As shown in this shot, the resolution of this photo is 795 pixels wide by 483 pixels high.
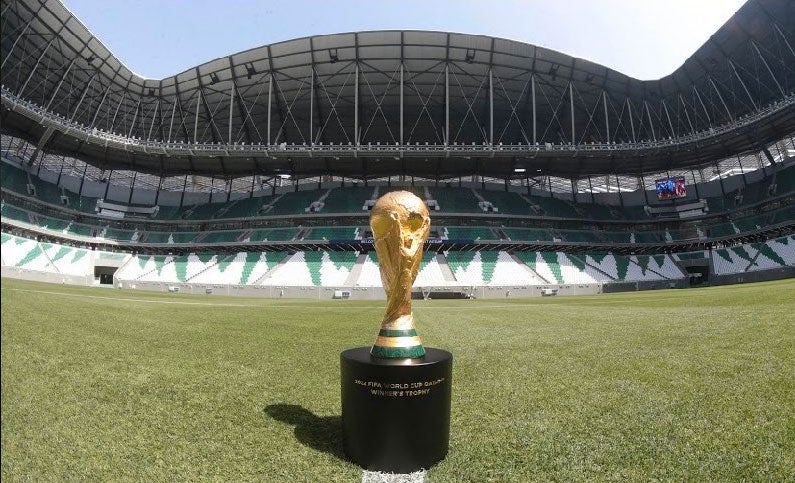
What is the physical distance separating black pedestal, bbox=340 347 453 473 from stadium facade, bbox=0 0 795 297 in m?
38.3

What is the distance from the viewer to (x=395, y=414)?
11.4 ft

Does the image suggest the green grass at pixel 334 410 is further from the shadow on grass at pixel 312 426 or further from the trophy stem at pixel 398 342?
the trophy stem at pixel 398 342

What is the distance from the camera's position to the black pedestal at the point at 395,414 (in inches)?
137

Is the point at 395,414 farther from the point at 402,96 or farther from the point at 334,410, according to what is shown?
the point at 402,96

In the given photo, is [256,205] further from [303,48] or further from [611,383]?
[611,383]

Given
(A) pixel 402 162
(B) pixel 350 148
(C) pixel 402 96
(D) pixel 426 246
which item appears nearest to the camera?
(C) pixel 402 96

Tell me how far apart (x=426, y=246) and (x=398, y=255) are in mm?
46861

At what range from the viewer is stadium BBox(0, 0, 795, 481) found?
3.89 m

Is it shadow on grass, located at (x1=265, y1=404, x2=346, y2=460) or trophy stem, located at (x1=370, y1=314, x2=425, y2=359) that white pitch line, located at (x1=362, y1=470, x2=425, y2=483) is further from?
trophy stem, located at (x1=370, y1=314, x2=425, y2=359)

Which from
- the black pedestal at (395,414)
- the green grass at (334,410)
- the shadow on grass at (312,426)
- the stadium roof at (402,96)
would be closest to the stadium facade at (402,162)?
the stadium roof at (402,96)

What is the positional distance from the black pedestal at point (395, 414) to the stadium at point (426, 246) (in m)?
0.24

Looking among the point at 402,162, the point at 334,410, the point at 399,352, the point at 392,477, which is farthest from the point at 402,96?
the point at 392,477

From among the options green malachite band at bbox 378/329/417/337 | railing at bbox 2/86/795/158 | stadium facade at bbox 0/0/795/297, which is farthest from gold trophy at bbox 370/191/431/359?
railing at bbox 2/86/795/158

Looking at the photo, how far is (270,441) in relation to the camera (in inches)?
148
